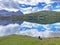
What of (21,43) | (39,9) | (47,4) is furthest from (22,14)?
(21,43)

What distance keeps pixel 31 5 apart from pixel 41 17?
47.2 inches

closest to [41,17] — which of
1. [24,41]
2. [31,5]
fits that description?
[31,5]

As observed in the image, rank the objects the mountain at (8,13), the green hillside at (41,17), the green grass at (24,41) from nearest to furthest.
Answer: the green grass at (24,41), the green hillside at (41,17), the mountain at (8,13)

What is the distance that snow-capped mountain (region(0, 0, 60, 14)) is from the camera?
32.2 feet

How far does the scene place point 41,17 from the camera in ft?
32.0

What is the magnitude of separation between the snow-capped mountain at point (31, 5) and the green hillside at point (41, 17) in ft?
1.18

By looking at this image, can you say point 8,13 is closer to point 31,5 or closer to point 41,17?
point 31,5

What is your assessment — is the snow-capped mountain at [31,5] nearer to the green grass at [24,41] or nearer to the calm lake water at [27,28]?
the calm lake water at [27,28]

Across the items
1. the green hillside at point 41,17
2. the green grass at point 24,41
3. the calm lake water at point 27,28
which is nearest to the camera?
the green grass at point 24,41

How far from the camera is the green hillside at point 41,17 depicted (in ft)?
30.8

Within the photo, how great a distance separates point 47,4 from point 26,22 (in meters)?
2.10

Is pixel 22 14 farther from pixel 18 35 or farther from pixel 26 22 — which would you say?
pixel 18 35

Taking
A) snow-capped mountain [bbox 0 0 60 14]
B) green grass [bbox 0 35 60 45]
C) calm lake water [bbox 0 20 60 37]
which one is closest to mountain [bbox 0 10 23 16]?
snow-capped mountain [bbox 0 0 60 14]

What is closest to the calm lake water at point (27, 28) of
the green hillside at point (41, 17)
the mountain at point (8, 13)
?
the green hillside at point (41, 17)
